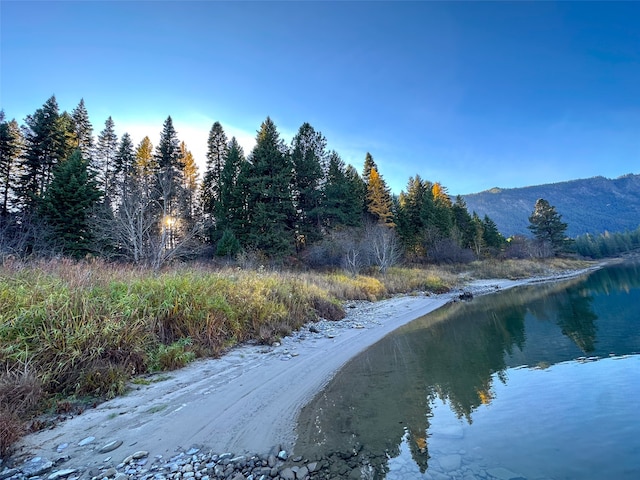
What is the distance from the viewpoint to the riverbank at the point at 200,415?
3.18 m

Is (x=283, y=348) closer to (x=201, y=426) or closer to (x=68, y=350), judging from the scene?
(x=201, y=426)

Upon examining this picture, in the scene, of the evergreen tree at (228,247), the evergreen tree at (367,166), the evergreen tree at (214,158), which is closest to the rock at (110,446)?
the evergreen tree at (228,247)

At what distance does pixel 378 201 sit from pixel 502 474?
34.2 m

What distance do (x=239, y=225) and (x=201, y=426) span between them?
79.3ft

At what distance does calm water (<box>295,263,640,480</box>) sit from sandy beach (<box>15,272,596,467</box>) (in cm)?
42

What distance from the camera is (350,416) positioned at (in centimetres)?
414

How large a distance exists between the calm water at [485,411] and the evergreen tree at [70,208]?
2119 centimetres

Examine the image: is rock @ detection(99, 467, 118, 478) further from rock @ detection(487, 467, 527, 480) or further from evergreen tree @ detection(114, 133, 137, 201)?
evergreen tree @ detection(114, 133, 137, 201)

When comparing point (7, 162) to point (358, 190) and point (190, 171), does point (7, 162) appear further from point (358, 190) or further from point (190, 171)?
point (358, 190)

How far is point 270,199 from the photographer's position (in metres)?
27.0

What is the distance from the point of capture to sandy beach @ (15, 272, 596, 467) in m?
3.31

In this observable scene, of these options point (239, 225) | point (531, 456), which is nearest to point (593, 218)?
point (239, 225)

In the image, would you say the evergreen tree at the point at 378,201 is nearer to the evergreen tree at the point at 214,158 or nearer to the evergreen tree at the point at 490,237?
the evergreen tree at the point at 214,158

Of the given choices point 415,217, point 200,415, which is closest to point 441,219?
point 415,217
